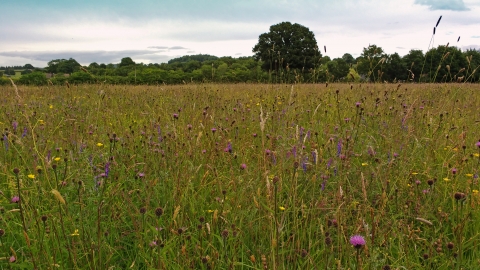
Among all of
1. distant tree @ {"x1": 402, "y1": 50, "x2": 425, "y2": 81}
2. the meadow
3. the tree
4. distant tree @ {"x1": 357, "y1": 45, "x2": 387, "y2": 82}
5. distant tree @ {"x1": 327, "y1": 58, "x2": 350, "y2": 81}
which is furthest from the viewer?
the tree

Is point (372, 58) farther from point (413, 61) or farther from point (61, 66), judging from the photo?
point (61, 66)

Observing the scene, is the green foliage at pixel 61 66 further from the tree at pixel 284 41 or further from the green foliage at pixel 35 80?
the tree at pixel 284 41

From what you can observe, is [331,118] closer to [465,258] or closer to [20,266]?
[465,258]

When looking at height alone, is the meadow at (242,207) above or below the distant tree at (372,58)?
below

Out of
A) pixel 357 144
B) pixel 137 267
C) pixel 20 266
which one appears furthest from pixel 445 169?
pixel 20 266

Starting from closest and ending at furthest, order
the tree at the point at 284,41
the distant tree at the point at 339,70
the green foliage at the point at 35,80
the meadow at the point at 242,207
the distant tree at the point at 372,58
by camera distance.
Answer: the meadow at the point at 242,207 < the distant tree at the point at 372,58 < the green foliage at the point at 35,80 < the distant tree at the point at 339,70 < the tree at the point at 284,41

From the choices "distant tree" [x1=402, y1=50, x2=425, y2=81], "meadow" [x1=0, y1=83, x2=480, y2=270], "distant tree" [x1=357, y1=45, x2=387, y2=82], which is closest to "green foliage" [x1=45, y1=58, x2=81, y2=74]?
"meadow" [x1=0, y1=83, x2=480, y2=270]

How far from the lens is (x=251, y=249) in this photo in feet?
5.45

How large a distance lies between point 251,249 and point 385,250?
2.11 ft

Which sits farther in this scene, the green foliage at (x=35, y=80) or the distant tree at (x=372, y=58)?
the green foliage at (x=35, y=80)

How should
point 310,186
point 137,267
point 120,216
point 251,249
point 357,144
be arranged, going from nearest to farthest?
1. point 137,267
2. point 251,249
3. point 120,216
4. point 310,186
5. point 357,144

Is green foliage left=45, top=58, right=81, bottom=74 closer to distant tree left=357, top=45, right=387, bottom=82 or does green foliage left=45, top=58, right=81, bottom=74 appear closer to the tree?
distant tree left=357, top=45, right=387, bottom=82

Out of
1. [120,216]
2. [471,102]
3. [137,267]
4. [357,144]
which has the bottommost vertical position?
[137,267]

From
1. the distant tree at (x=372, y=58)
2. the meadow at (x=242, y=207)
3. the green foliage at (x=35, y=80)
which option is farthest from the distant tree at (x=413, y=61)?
the green foliage at (x=35, y=80)
